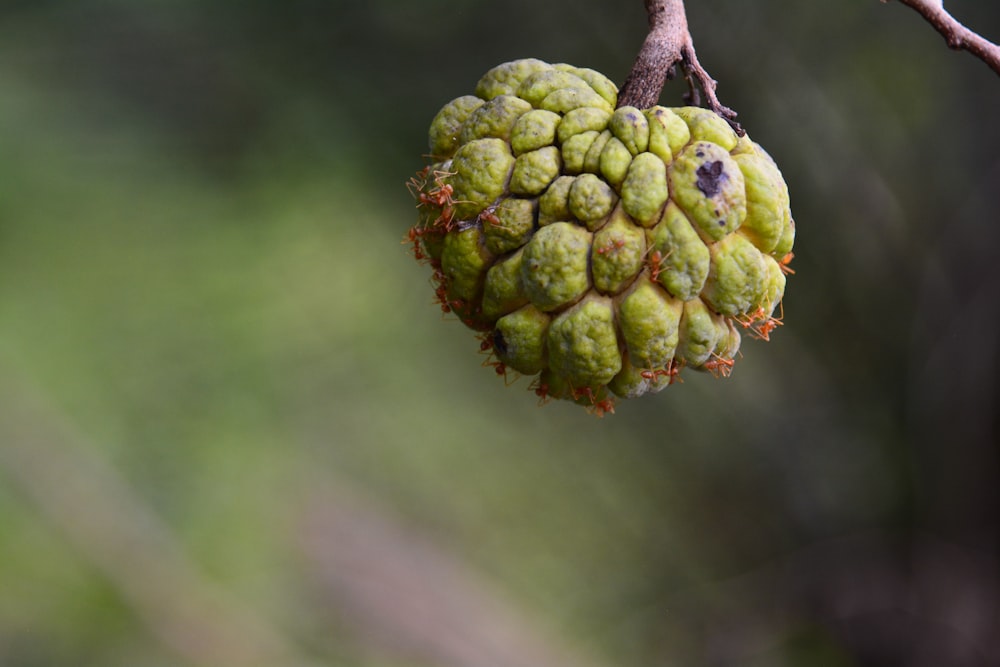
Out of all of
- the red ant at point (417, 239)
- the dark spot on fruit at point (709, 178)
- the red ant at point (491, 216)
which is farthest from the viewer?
the red ant at point (417, 239)

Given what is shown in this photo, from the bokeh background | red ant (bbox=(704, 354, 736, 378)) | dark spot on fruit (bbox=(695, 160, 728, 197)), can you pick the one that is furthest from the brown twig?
the bokeh background

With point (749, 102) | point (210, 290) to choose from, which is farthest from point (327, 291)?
point (749, 102)

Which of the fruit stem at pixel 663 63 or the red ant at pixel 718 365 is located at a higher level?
the fruit stem at pixel 663 63

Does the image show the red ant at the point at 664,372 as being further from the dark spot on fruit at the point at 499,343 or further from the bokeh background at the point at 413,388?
the bokeh background at the point at 413,388

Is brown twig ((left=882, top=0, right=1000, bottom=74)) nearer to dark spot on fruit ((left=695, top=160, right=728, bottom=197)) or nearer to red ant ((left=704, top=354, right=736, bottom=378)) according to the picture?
dark spot on fruit ((left=695, top=160, right=728, bottom=197))

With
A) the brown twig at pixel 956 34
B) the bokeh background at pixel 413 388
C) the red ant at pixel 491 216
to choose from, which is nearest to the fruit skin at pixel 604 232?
the red ant at pixel 491 216

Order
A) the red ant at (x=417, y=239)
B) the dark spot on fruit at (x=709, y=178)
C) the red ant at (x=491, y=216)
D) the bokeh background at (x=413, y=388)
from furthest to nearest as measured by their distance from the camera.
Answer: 1. the bokeh background at (x=413, y=388)
2. the red ant at (x=417, y=239)
3. the red ant at (x=491, y=216)
4. the dark spot on fruit at (x=709, y=178)

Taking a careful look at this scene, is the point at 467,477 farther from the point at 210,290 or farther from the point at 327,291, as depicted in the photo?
the point at 210,290

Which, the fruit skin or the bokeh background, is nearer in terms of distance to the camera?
the fruit skin
